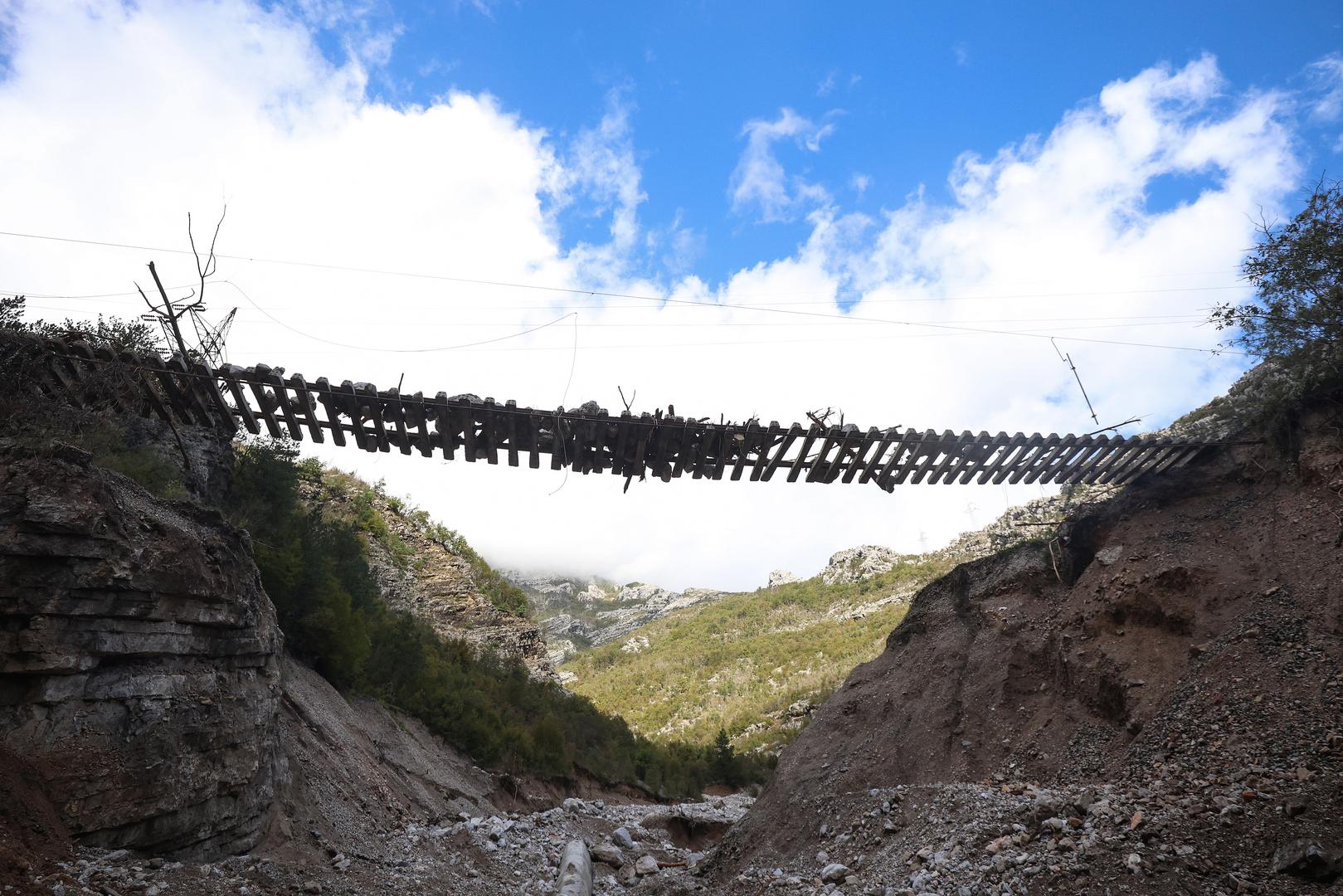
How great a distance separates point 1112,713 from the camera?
732 centimetres

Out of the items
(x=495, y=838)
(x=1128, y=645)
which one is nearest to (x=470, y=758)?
(x=495, y=838)

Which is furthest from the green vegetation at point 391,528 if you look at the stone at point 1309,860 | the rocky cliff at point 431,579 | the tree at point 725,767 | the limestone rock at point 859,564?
the limestone rock at point 859,564

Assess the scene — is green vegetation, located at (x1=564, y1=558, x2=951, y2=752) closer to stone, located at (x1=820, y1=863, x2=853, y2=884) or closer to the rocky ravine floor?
the rocky ravine floor

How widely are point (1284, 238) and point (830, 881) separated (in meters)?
9.89

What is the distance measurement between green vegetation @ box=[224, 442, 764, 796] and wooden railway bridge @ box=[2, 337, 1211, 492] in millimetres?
2491

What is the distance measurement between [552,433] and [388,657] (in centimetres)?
732

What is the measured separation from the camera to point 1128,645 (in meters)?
7.77

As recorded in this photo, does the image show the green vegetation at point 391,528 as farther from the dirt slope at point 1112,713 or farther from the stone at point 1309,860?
the stone at point 1309,860

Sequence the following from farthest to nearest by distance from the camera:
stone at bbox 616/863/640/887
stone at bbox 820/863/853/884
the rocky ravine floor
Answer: stone at bbox 616/863/640/887 → stone at bbox 820/863/853/884 → the rocky ravine floor

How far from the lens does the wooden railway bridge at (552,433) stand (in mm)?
8305

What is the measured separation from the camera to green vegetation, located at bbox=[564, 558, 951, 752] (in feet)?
124

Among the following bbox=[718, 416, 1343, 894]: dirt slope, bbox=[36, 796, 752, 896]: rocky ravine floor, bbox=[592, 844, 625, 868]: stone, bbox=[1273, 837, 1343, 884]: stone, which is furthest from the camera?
bbox=[592, 844, 625, 868]: stone

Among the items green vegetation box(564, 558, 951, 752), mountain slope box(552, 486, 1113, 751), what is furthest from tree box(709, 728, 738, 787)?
green vegetation box(564, 558, 951, 752)

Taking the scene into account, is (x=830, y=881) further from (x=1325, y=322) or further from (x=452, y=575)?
(x=452, y=575)
